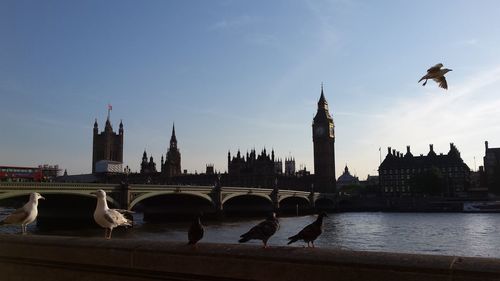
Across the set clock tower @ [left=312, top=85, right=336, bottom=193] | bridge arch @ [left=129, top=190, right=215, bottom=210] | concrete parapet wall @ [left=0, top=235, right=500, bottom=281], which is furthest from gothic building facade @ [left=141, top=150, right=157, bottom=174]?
concrete parapet wall @ [left=0, top=235, right=500, bottom=281]

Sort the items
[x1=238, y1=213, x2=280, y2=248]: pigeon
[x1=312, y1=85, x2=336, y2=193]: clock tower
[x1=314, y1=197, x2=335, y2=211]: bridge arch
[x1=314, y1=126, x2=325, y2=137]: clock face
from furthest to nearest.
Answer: [x1=314, y1=126, x2=325, y2=137]: clock face → [x1=312, y1=85, x2=336, y2=193]: clock tower → [x1=314, y1=197, x2=335, y2=211]: bridge arch → [x1=238, y1=213, x2=280, y2=248]: pigeon

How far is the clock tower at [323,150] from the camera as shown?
150 metres

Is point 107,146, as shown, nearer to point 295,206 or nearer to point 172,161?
point 172,161

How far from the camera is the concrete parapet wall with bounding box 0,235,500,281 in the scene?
3693 millimetres

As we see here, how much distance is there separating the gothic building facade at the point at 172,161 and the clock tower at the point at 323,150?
147 ft

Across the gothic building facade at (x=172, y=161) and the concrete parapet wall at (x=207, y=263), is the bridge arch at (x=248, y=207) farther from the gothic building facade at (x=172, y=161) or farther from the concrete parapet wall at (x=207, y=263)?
the concrete parapet wall at (x=207, y=263)

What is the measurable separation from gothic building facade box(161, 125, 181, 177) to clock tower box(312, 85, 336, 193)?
44851 millimetres

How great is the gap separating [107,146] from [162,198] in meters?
104

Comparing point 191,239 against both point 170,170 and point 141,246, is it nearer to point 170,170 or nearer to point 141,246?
point 141,246

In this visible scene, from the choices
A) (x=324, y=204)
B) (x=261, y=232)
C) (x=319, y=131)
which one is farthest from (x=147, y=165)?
(x=261, y=232)

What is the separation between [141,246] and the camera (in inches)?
200

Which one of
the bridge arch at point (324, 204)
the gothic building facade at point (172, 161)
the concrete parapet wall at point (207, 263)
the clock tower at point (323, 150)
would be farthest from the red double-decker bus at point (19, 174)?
the clock tower at point (323, 150)

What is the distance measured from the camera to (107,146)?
541ft

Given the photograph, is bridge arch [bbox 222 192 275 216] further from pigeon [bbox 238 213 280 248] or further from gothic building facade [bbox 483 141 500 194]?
pigeon [bbox 238 213 280 248]
